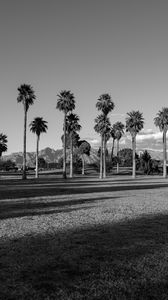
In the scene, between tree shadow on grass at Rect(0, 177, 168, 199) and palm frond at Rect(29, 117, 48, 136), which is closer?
tree shadow on grass at Rect(0, 177, 168, 199)

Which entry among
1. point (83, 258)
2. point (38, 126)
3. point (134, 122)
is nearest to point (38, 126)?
point (38, 126)

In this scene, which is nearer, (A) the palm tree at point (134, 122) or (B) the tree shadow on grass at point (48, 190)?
(B) the tree shadow on grass at point (48, 190)

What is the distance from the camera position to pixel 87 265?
9.33 meters

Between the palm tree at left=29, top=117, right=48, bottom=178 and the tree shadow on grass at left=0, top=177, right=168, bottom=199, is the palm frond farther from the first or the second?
the tree shadow on grass at left=0, top=177, right=168, bottom=199

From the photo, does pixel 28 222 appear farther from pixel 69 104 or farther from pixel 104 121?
pixel 104 121

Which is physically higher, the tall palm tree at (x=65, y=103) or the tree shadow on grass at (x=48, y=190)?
the tall palm tree at (x=65, y=103)

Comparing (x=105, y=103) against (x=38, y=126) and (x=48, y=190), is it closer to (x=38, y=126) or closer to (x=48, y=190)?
(x=38, y=126)

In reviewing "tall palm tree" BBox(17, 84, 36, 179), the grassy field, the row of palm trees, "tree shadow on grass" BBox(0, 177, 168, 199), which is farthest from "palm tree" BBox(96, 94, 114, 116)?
the grassy field

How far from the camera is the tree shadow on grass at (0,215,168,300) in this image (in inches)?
293

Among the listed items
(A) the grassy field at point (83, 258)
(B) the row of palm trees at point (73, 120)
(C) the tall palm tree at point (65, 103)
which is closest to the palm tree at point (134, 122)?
(B) the row of palm trees at point (73, 120)

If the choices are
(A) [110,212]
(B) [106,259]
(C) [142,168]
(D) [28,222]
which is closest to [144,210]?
(A) [110,212]

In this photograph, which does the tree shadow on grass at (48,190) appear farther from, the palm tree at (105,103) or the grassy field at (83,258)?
the palm tree at (105,103)

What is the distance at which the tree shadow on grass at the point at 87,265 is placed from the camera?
7430 mm

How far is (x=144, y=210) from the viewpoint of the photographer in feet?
72.5
